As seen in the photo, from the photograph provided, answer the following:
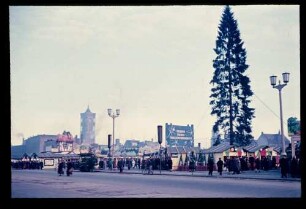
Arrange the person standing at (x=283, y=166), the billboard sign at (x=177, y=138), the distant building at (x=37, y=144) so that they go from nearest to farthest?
the person standing at (x=283, y=166) → the billboard sign at (x=177, y=138) → the distant building at (x=37, y=144)

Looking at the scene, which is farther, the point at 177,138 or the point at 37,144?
the point at 37,144

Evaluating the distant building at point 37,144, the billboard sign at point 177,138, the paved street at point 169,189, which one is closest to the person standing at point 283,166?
the paved street at point 169,189

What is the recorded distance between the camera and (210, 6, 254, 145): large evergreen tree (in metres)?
29.6

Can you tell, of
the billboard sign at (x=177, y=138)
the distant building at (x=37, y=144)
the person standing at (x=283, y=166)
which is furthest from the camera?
the distant building at (x=37, y=144)

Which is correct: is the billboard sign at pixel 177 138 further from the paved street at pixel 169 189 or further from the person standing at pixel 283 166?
the paved street at pixel 169 189

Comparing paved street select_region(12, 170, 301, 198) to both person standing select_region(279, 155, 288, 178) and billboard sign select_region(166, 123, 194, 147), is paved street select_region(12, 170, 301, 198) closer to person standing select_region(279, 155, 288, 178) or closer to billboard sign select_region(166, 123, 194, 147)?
person standing select_region(279, 155, 288, 178)

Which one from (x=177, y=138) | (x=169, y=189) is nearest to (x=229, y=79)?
(x=177, y=138)

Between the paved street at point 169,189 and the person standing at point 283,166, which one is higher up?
the person standing at point 283,166

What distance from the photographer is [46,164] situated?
35250mm

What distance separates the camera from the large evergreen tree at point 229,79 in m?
29.6

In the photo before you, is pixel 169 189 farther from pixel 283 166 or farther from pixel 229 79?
pixel 229 79

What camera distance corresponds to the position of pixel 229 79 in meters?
30.1
